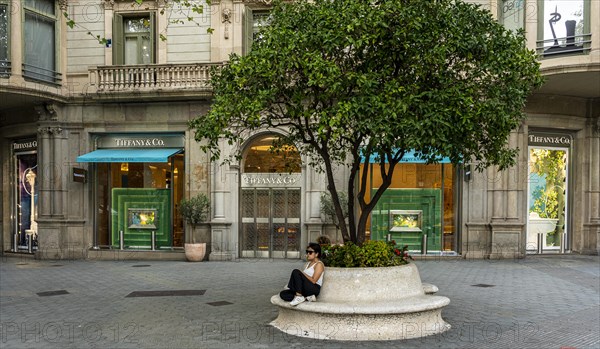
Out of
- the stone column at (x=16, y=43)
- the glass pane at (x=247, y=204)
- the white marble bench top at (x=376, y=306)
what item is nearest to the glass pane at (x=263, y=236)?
the glass pane at (x=247, y=204)

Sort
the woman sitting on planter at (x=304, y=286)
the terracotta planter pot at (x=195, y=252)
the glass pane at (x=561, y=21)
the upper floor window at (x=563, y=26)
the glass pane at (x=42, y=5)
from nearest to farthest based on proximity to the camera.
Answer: the woman sitting on planter at (x=304, y=286) → the upper floor window at (x=563, y=26) → the glass pane at (x=561, y=21) → the terracotta planter pot at (x=195, y=252) → the glass pane at (x=42, y=5)

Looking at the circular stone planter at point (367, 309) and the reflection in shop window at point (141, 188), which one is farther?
the reflection in shop window at point (141, 188)

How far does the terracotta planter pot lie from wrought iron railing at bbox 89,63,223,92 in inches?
205

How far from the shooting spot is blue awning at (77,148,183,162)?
18.6m

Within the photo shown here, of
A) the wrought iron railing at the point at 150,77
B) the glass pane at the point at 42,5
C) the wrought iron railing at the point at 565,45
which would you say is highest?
the glass pane at the point at 42,5

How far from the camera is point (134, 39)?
20.0 metres

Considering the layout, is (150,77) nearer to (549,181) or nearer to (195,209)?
(195,209)

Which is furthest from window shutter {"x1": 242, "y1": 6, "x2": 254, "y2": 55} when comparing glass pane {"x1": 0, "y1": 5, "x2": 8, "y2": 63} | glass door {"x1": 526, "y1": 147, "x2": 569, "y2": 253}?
glass door {"x1": 526, "y1": 147, "x2": 569, "y2": 253}

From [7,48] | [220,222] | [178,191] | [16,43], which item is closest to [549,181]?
[220,222]

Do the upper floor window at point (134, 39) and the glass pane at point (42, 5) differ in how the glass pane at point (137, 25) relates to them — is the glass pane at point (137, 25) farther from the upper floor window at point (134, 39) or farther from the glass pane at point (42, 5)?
the glass pane at point (42, 5)

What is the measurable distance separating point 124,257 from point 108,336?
1138 cm

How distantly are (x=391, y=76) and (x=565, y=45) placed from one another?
415 inches

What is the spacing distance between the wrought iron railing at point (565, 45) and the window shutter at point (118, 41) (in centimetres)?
1388

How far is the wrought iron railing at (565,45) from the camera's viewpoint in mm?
16609
